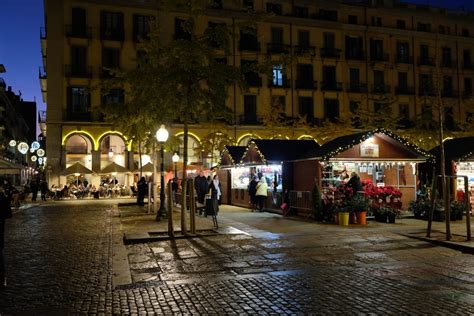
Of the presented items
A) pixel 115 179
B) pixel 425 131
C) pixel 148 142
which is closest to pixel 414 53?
pixel 425 131

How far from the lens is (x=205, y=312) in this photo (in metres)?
6.95

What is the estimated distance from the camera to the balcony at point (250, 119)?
48.3 metres

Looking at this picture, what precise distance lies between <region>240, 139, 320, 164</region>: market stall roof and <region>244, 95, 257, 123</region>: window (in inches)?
915

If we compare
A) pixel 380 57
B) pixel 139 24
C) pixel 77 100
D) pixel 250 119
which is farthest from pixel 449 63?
pixel 77 100

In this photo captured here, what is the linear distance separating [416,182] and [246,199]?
867 cm

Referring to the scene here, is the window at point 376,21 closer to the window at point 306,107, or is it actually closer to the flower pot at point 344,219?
the window at point 306,107

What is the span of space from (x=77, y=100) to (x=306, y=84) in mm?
22113

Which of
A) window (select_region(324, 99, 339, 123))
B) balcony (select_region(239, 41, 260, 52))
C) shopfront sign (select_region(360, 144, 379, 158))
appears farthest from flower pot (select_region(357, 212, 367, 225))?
window (select_region(324, 99, 339, 123))

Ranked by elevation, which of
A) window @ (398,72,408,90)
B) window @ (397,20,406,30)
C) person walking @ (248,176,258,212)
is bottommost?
person walking @ (248,176,258,212)

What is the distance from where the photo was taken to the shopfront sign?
20203mm

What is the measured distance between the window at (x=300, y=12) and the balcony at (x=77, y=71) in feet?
69.4

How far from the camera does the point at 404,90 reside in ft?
179

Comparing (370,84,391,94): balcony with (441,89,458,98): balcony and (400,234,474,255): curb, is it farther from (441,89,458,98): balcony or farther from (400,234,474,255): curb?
(400,234,474,255): curb

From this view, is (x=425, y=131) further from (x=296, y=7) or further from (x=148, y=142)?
(x=148, y=142)
